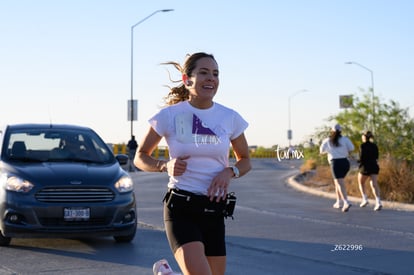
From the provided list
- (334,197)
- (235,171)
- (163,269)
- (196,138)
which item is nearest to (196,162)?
(196,138)

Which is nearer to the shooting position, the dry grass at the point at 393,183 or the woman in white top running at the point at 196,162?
the woman in white top running at the point at 196,162

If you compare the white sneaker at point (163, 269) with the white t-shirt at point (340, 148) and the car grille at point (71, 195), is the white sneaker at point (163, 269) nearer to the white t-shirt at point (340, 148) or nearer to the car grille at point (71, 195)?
the car grille at point (71, 195)

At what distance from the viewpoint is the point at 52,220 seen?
29.8ft

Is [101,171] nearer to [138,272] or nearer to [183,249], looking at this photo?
[138,272]

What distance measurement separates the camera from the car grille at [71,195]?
9055 millimetres

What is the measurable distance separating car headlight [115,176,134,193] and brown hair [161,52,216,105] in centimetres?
461

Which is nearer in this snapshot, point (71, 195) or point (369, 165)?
point (71, 195)

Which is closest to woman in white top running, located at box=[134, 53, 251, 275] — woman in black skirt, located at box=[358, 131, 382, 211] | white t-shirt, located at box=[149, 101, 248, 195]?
white t-shirt, located at box=[149, 101, 248, 195]

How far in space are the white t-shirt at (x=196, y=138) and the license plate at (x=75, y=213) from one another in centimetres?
463

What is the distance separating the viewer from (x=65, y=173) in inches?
Result: 366

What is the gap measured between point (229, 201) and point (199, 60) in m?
0.91

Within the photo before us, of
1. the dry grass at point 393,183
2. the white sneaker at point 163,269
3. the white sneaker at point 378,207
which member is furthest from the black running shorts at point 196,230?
the dry grass at point 393,183

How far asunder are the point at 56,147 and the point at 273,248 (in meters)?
3.21

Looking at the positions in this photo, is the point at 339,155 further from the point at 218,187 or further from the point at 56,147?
the point at 218,187
